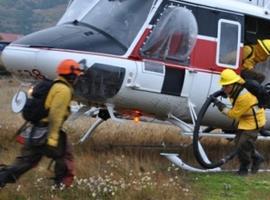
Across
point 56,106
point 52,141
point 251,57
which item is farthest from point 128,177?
point 251,57

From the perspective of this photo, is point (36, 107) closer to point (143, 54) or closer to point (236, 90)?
point (143, 54)

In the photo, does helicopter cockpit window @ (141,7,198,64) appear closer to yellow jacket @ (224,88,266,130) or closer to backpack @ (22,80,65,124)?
yellow jacket @ (224,88,266,130)

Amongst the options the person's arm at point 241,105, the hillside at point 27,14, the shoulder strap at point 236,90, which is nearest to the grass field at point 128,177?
the person's arm at point 241,105

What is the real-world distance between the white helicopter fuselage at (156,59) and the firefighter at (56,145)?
143 centimetres

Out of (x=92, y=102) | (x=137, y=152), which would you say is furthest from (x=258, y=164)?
(x=92, y=102)

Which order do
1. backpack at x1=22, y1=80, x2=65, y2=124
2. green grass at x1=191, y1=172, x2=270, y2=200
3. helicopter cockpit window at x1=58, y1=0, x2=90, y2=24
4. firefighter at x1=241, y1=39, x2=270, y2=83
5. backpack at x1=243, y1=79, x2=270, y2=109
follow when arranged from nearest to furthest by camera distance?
backpack at x1=22, y1=80, x2=65, y2=124, green grass at x1=191, y1=172, x2=270, y2=200, backpack at x1=243, y1=79, x2=270, y2=109, helicopter cockpit window at x1=58, y1=0, x2=90, y2=24, firefighter at x1=241, y1=39, x2=270, y2=83

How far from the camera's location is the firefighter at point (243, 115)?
930cm

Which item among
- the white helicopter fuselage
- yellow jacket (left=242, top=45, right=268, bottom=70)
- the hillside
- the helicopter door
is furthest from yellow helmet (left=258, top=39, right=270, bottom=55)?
the hillside

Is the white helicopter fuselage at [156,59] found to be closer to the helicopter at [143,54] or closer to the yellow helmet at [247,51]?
the helicopter at [143,54]

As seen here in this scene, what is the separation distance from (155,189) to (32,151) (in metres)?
1.50

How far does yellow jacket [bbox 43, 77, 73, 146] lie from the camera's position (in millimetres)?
7230

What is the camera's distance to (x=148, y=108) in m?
9.70

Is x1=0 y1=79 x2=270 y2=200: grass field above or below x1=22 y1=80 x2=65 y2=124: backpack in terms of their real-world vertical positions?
below

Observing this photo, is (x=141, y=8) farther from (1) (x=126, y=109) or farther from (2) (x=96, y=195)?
(2) (x=96, y=195)
